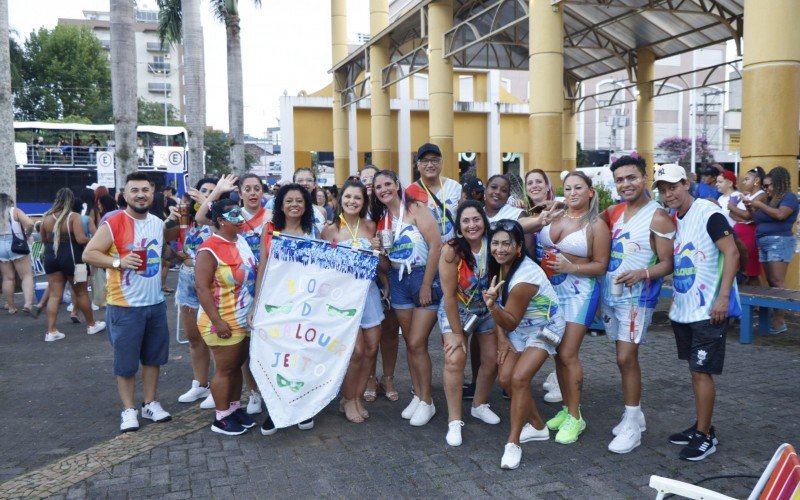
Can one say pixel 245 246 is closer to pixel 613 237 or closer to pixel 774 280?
pixel 613 237

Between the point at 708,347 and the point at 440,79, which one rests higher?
the point at 440,79

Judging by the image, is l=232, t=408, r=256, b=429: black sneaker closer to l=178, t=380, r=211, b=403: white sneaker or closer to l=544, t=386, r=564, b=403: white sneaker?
l=178, t=380, r=211, b=403: white sneaker

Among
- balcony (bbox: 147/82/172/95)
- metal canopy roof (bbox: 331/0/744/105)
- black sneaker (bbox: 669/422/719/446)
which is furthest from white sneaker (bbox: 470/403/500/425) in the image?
balcony (bbox: 147/82/172/95)

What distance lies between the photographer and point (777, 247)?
8070 millimetres

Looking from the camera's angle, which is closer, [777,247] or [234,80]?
[777,247]

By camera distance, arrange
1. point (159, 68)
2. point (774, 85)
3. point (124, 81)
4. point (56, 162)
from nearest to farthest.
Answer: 1. point (774, 85)
2. point (124, 81)
3. point (56, 162)
4. point (159, 68)

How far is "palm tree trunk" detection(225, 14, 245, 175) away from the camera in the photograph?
18.5m

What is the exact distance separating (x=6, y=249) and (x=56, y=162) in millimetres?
19382

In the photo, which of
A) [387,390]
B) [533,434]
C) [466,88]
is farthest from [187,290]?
[466,88]

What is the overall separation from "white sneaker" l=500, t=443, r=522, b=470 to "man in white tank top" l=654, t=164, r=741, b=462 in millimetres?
1109

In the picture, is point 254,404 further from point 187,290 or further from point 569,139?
point 569,139

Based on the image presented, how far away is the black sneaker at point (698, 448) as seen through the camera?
14.5ft

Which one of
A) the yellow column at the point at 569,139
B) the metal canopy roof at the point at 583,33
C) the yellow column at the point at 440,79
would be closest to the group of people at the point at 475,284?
the metal canopy roof at the point at 583,33

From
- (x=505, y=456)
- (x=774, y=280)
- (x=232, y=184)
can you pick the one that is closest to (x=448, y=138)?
(x=774, y=280)
